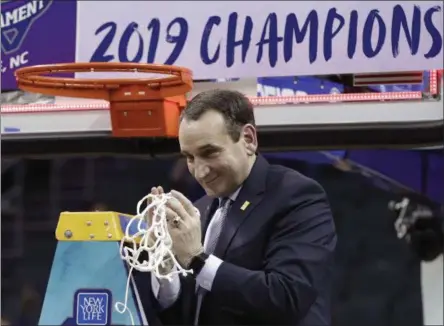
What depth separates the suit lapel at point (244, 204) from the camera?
1321 mm

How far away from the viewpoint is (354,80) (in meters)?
2.37

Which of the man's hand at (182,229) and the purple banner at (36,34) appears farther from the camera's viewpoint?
the purple banner at (36,34)

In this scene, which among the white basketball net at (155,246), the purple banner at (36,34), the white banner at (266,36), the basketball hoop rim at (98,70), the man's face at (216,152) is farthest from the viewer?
the purple banner at (36,34)

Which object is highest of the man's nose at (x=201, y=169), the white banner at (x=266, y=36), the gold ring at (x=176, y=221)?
the white banner at (x=266, y=36)

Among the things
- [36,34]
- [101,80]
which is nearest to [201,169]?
[101,80]

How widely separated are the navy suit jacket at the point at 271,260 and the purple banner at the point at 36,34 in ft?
4.50

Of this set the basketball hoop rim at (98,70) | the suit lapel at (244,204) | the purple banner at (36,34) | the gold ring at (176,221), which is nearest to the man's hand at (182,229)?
the gold ring at (176,221)

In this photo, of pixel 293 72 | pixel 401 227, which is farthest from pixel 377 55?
pixel 401 227

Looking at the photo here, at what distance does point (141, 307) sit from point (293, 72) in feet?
4.41

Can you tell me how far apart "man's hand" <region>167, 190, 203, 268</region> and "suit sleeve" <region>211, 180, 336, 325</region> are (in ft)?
0.18

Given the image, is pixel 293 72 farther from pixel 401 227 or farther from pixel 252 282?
pixel 252 282

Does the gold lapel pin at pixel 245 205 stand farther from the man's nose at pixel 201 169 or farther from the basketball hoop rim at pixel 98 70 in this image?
the basketball hoop rim at pixel 98 70

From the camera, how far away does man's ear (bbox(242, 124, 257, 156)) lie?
136 cm

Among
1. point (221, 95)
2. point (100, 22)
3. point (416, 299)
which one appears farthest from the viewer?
point (100, 22)
